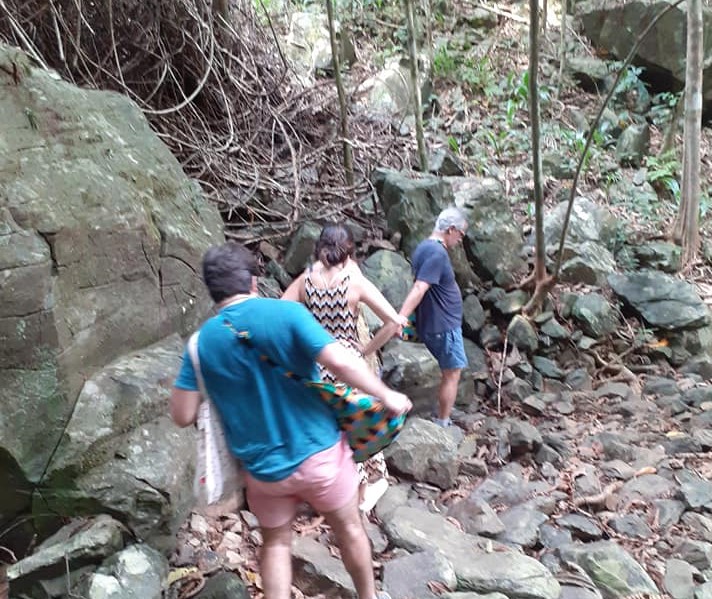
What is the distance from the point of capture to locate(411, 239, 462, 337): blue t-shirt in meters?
4.57

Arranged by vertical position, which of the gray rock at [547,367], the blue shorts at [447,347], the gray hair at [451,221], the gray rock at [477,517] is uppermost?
the gray hair at [451,221]

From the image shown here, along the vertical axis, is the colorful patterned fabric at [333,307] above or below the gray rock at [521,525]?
above

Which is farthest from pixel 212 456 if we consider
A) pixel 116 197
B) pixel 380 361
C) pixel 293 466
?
pixel 380 361

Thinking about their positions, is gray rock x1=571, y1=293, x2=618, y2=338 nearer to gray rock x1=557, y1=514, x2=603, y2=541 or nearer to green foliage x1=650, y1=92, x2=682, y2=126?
gray rock x1=557, y1=514, x2=603, y2=541

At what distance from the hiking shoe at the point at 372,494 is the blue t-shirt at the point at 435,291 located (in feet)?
4.46

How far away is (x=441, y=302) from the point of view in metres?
4.79

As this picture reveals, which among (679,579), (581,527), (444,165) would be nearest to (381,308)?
(581,527)

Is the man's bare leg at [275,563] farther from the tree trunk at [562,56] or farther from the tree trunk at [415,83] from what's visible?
the tree trunk at [562,56]

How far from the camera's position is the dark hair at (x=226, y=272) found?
7.51 feet

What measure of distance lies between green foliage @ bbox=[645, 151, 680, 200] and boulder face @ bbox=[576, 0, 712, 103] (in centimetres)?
260

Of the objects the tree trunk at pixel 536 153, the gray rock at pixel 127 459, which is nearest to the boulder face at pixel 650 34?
the tree trunk at pixel 536 153

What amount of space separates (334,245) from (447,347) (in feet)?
6.07

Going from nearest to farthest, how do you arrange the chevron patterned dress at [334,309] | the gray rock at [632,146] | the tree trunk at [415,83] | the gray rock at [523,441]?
the chevron patterned dress at [334,309], the gray rock at [523,441], the tree trunk at [415,83], the gray rock at [632,146]

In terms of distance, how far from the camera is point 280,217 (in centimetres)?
624
